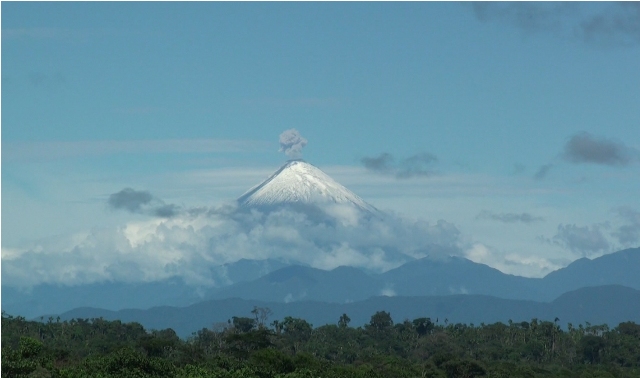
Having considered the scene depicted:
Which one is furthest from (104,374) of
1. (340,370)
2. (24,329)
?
(24,329)

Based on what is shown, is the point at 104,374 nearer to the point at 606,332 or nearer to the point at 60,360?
the point at 60,360

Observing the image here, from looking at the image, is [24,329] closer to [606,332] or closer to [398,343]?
[398,343]

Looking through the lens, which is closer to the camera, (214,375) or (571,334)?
(214,375)

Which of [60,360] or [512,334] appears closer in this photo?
[60,360]

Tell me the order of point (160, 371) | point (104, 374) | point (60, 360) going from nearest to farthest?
1. point (104, 374)
2. point (160, 371)
3. point (60, 360)

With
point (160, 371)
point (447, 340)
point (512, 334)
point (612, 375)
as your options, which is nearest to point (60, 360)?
point (160, 371)

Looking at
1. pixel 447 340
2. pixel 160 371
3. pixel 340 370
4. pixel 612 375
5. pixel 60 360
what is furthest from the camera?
pixel 447 340
